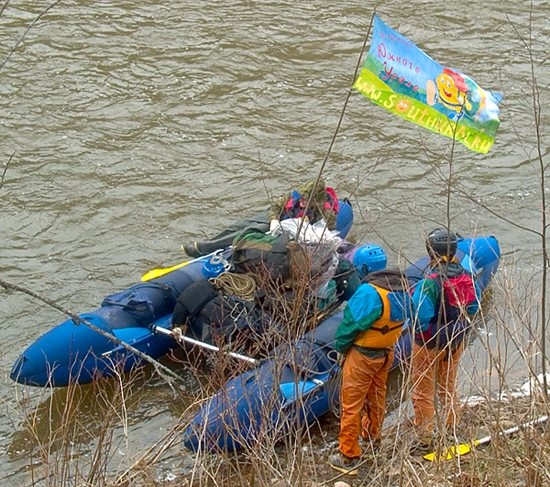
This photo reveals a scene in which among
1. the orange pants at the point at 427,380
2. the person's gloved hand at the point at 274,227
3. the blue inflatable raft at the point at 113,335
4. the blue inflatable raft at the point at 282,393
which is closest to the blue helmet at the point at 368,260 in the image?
the blue inflatable raft at the point at 282,393

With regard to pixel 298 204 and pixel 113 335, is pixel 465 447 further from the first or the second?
pixel 298 204

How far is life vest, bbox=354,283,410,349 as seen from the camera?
6586 mm

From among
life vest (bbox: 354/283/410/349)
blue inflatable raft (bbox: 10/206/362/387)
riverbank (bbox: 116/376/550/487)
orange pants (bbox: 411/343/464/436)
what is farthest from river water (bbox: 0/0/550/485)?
riverbank (bbox: 116/376/550/487)

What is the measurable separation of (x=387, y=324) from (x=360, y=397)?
1.84ft

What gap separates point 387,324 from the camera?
261 inches

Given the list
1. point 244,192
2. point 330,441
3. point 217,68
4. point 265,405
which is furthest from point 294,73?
point 265,405

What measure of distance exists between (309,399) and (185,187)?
4.86 meters

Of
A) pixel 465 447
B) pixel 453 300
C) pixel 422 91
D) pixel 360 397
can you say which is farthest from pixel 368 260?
pixel 465 447

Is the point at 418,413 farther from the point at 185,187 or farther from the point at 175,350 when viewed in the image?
the point at 185,187

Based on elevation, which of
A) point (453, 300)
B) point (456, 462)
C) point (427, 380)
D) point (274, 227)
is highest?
point (456, 462)

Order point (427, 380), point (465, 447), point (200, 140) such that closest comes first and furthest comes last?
point (465, 447) < point (427, 380) < point (200, 140)

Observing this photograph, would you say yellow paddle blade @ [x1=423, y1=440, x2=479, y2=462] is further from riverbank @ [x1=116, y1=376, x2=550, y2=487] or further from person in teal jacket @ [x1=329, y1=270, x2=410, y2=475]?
person in teal jacket @ [x1=329, y1=270, x2=410, y2=475]

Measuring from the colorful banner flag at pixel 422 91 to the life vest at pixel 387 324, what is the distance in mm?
1313

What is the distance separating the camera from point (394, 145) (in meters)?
12.7
